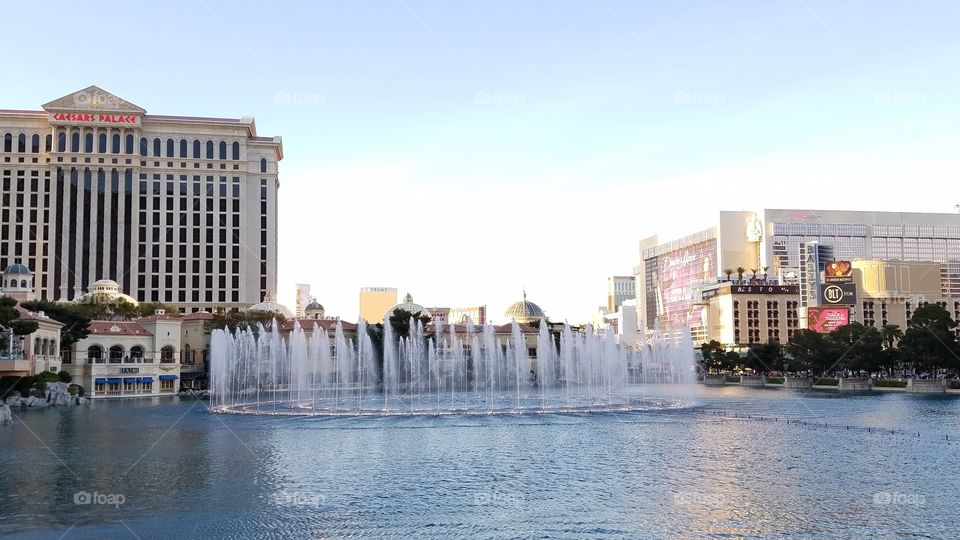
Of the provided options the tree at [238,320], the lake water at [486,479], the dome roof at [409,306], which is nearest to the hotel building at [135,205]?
the dome roof at [409,306]

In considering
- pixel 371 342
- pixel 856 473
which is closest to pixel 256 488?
pixel 856 473

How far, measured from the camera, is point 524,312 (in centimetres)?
13812

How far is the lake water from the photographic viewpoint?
20703mm

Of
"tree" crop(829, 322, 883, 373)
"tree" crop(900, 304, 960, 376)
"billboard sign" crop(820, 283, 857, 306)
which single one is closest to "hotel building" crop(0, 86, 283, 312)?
"tree" crop(829, 322, 883, 373)

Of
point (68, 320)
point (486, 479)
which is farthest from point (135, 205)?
point (486, 479)

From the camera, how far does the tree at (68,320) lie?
75250 mm

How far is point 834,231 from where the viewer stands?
623ft

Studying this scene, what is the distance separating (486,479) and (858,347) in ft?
231

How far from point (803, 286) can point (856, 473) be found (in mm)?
127797

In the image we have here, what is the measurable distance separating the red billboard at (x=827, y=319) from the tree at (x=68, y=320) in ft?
334

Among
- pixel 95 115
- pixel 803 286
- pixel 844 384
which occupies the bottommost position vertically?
pixel 844 384

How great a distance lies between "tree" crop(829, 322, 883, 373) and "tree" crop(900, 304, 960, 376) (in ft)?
10.1

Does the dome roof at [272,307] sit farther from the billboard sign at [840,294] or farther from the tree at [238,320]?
the billboard sign at [840,294]

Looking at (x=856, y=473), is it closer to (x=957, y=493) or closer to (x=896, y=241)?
(x=957, y=493)
